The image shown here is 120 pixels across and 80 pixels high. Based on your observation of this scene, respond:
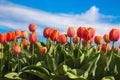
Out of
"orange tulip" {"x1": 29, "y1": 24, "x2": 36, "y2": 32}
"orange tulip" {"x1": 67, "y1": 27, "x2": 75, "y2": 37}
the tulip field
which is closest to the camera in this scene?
the tulip field

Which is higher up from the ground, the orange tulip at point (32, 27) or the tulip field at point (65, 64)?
the orange tulip at point (32, 27)

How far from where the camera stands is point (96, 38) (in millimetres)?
8492

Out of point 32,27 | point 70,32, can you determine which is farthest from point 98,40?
point 32,27

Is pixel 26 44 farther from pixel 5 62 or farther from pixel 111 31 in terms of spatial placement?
pixel 111 31

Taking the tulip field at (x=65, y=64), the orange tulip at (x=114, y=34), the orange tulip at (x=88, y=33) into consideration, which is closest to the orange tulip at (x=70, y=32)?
the tulip field at (x=65, y=64)

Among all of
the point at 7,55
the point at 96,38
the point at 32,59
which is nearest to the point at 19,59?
the point at 32,59

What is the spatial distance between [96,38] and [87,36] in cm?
210

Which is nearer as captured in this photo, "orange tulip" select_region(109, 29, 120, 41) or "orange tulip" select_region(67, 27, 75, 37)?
"orange tulip" select_region(109, 29, 120, 41)

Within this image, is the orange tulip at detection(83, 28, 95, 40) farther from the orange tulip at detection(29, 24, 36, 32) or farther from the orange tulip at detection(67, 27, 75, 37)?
the orange tulip at detection(29, 24, 36, 32)

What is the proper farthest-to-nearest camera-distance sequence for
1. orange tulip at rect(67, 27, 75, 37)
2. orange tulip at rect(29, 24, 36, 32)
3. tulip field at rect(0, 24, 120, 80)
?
orange tulip at rect(29, 24, 36, 32) < orange tulip at rect(67, 27, 75, 37) < tulip field at rect(0, 24, 120, 80)

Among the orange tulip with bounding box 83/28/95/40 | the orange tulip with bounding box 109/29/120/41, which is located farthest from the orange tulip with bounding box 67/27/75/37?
the orange tulip with bounding box 109/29/120/41

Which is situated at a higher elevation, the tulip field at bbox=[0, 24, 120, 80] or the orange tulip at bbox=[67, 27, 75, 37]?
the orange tulip at bbox=[67, 27, 75, 37]

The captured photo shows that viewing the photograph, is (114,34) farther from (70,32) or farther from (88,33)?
(70,32)

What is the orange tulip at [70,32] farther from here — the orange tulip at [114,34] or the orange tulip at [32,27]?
the orange tulip at [114,34]
